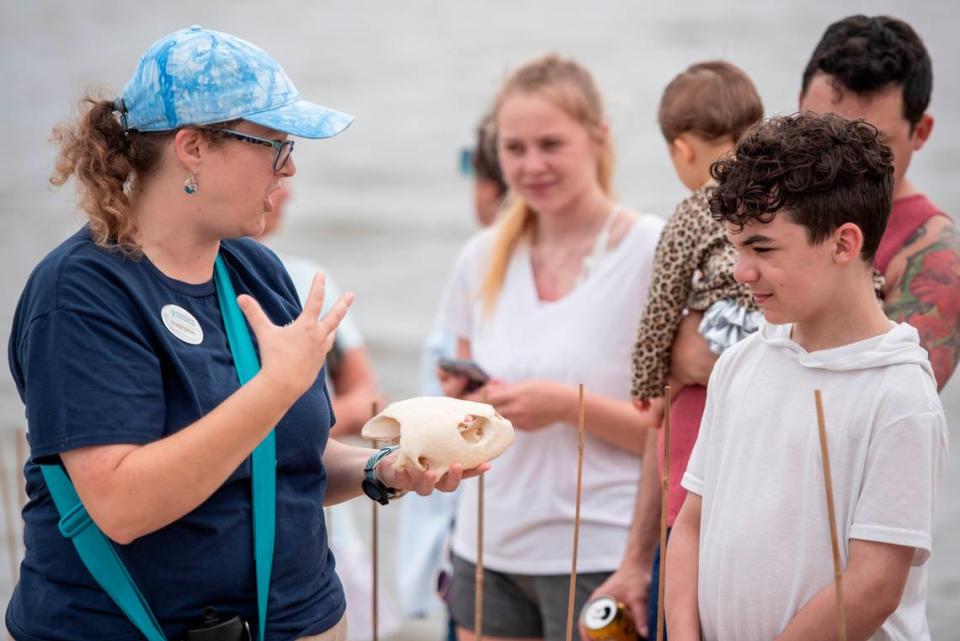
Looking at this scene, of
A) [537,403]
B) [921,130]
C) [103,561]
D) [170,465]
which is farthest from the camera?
[537,403]

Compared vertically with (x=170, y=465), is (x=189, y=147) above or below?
above

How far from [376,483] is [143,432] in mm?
594

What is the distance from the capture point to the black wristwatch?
92.6 inches

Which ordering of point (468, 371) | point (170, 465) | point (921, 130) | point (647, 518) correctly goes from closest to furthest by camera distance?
point (170, 465), point (921, 130), point (647, 518), point (468, 371)

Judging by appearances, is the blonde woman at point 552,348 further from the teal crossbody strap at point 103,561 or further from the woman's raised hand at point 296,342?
the teal crossbody strap at point 103,561

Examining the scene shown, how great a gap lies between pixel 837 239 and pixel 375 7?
1556cm

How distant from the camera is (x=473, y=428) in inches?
90.4

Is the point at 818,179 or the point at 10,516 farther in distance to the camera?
the point at 10,516

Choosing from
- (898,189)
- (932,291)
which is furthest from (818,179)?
(898,189)

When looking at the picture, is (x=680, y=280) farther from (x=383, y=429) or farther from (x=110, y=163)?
(x=110, y=163)

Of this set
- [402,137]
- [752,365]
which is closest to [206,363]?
[752,365]

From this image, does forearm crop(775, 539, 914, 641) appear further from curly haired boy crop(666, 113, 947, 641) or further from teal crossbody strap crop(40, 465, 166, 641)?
teal crossbody strap crop(40, 465, 166, 641)

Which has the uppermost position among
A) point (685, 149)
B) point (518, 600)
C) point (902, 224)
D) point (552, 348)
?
point (685, 149)

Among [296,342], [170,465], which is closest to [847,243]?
[296,342]
